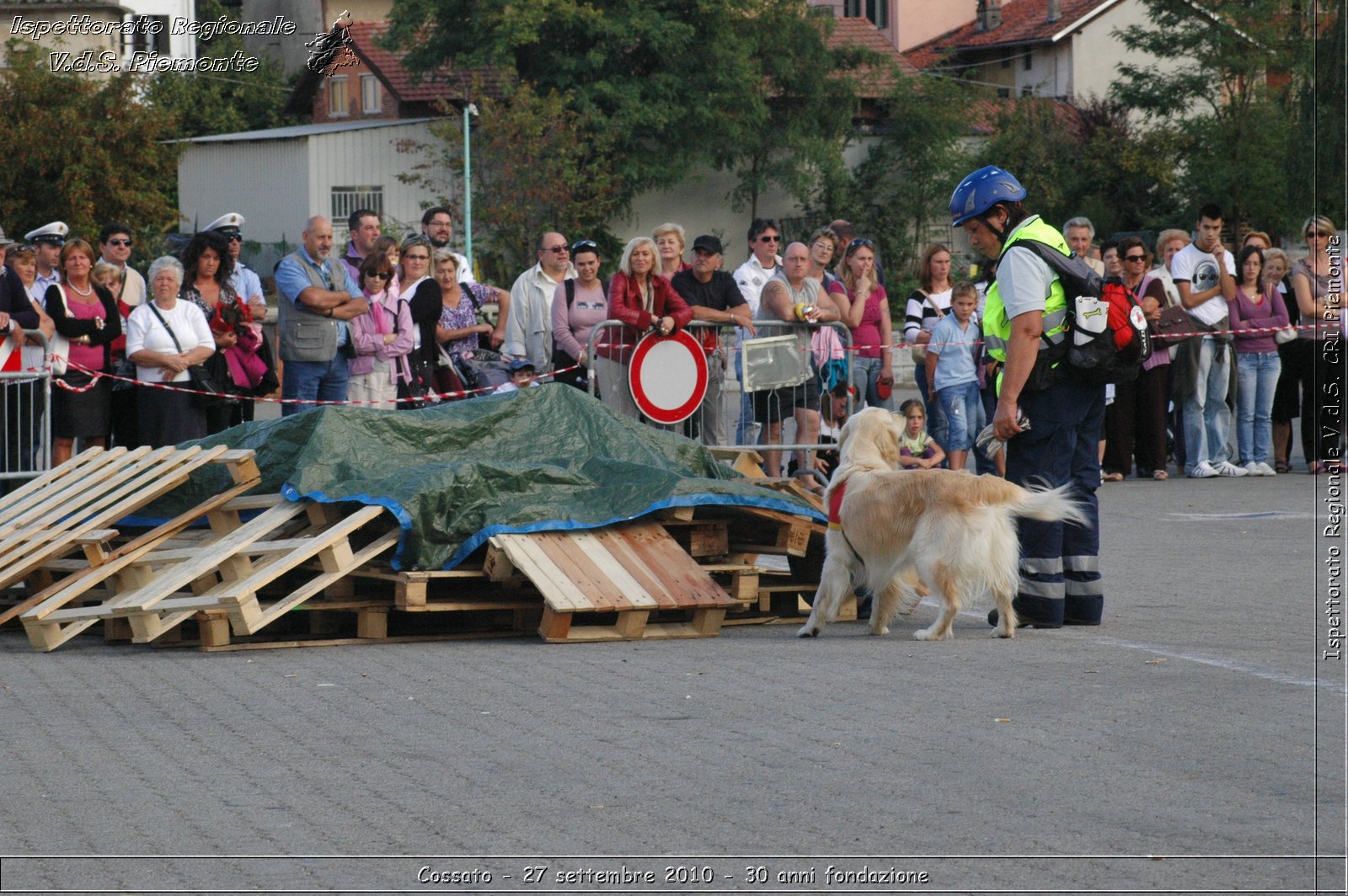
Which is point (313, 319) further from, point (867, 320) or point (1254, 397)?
point (1254, 397)

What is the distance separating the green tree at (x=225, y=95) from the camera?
60.4 m

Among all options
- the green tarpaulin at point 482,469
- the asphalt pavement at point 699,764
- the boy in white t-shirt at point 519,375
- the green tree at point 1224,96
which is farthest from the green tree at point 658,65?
the asphalt pavement at point 699,764

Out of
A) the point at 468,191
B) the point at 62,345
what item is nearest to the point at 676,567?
the point at 62,345

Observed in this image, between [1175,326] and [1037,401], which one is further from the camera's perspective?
[1175,326]

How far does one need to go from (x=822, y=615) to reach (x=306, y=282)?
6024mm

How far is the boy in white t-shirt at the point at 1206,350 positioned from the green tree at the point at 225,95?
4584 centimetres

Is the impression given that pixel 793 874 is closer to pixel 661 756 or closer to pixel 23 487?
pixel 661 756

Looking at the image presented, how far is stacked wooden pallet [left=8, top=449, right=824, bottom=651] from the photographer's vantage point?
28.3 ft

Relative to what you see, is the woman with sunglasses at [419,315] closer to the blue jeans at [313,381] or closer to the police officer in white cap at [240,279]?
the blue jeans at [313,381]

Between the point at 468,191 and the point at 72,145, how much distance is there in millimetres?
11890

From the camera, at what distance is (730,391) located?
13.8 meters

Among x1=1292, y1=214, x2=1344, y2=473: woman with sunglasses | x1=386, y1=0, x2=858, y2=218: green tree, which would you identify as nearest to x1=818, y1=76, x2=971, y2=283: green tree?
x1=386, y1=0, x2=858, y2=218: green tree

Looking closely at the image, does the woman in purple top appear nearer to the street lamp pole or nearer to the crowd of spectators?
the crowd of spectators

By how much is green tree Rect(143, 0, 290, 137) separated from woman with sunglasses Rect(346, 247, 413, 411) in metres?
46.0
